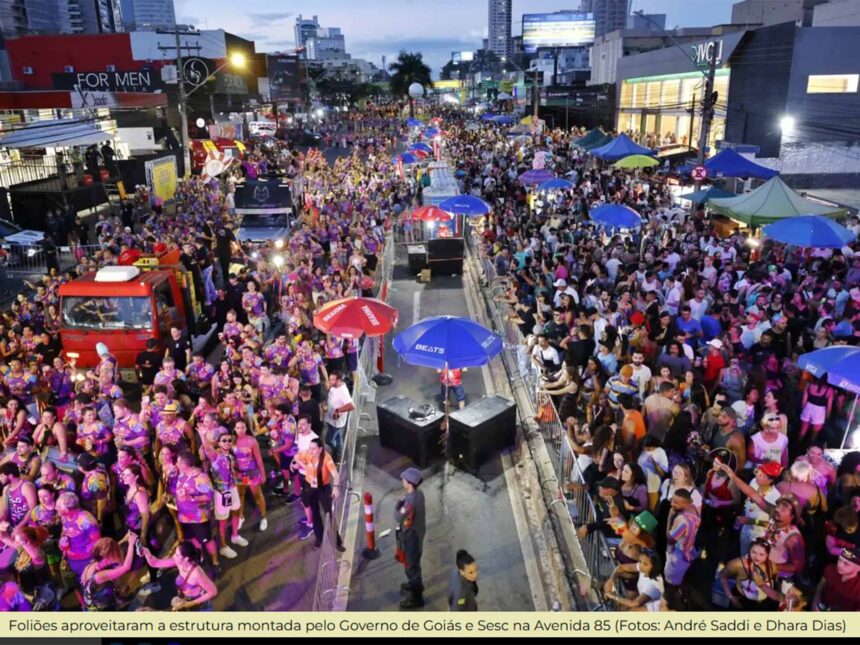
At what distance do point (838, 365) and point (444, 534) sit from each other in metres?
4.99

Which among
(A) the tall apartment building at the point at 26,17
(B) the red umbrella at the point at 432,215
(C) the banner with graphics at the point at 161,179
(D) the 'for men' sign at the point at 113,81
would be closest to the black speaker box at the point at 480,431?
(B) the red umbrella at the point at 432,215

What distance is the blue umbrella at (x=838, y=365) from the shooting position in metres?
7.44

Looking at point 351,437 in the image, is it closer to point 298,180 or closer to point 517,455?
point 517,455

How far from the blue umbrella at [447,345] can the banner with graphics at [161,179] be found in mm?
18511

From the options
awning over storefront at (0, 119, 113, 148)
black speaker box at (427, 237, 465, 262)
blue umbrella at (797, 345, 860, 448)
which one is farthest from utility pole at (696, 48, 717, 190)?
awning over storefront at (0, 119, 113, 148)

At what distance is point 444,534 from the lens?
803 cm

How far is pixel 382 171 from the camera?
3198 centimetres

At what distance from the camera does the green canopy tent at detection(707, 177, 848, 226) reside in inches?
588

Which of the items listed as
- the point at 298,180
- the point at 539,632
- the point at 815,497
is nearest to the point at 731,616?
the point at 539,632

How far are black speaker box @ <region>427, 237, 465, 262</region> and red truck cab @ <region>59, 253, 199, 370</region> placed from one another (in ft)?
31.1

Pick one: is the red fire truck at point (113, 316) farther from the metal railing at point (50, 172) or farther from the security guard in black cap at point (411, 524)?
the metal railing at point (50, 172)

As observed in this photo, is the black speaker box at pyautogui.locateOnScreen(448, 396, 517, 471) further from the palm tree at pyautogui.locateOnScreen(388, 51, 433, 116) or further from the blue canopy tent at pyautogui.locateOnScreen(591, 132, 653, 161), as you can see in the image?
the palm tree at pyautogui.locateOnScreen(388, 51, 433, 116)

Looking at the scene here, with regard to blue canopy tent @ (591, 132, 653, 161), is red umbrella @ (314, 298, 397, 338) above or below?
below

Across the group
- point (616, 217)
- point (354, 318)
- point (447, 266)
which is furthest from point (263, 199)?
point (354, 318)
